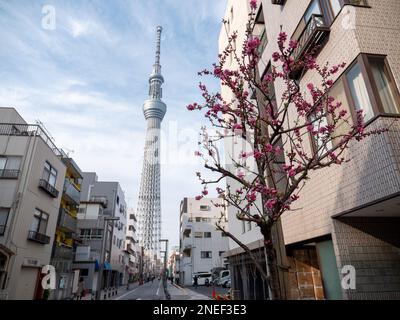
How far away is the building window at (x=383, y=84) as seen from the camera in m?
5.60

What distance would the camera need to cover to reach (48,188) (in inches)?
722

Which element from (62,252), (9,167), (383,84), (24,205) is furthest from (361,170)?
(62,252)

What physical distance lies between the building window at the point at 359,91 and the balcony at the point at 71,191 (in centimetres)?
2440

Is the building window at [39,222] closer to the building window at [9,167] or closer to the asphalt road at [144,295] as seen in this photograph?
the building window at [9,167]

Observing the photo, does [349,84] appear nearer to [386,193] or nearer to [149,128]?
[386,193]

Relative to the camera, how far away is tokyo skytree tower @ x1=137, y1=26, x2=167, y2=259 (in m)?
125

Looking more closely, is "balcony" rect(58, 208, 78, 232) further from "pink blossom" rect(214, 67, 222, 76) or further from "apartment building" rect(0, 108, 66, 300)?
"pink blossom" rect(214, 67, 222, 76)

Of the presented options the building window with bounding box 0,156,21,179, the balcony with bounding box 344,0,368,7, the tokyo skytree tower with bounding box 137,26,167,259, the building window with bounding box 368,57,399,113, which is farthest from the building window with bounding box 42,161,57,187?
the tokyo skytree tower with bounding box 137,26,167,259

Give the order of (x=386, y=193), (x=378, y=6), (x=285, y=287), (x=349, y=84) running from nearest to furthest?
(x=386, y=193)
(x=349, y=84)
(x=378, y=6)
(x=285, y=287)

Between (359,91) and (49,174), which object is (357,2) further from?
(49,174)

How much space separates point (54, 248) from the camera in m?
21.0
